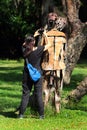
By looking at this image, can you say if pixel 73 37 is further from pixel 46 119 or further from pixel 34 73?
pixel 34 73

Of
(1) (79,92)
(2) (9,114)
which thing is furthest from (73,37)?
(2) (9,114)

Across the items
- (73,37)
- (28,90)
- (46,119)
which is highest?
(28,90)

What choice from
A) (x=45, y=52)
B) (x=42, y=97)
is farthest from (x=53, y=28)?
(x=42, y=97)

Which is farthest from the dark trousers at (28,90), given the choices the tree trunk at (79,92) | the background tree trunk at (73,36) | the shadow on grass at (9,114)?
the background tree trunk at (73,36)

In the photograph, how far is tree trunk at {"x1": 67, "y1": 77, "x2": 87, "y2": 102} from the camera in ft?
36.6

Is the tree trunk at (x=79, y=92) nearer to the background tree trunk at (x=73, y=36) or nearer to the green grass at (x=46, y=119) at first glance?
the green grass at (x=46, y=119)

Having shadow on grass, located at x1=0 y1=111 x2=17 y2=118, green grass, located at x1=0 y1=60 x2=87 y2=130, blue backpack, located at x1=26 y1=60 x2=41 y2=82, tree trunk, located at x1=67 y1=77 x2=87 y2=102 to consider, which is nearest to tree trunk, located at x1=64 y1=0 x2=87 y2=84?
green grass, located at x1=0 y1=60 x2=87 y2=130

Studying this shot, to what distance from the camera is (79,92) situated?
11.2 m

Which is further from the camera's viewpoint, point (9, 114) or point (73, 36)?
point (73, 36)

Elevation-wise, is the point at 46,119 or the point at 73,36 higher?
the point at 73,36

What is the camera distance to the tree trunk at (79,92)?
36.6 ft

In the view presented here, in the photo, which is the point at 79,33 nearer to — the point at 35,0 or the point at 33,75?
the point at 33,75

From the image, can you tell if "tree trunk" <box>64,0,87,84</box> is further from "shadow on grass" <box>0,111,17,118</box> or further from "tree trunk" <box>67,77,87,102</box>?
"shadow on grass" <box>0,111,17,118</box>

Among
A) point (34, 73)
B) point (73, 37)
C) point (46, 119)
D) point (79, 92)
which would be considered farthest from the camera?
point (73, 37)
